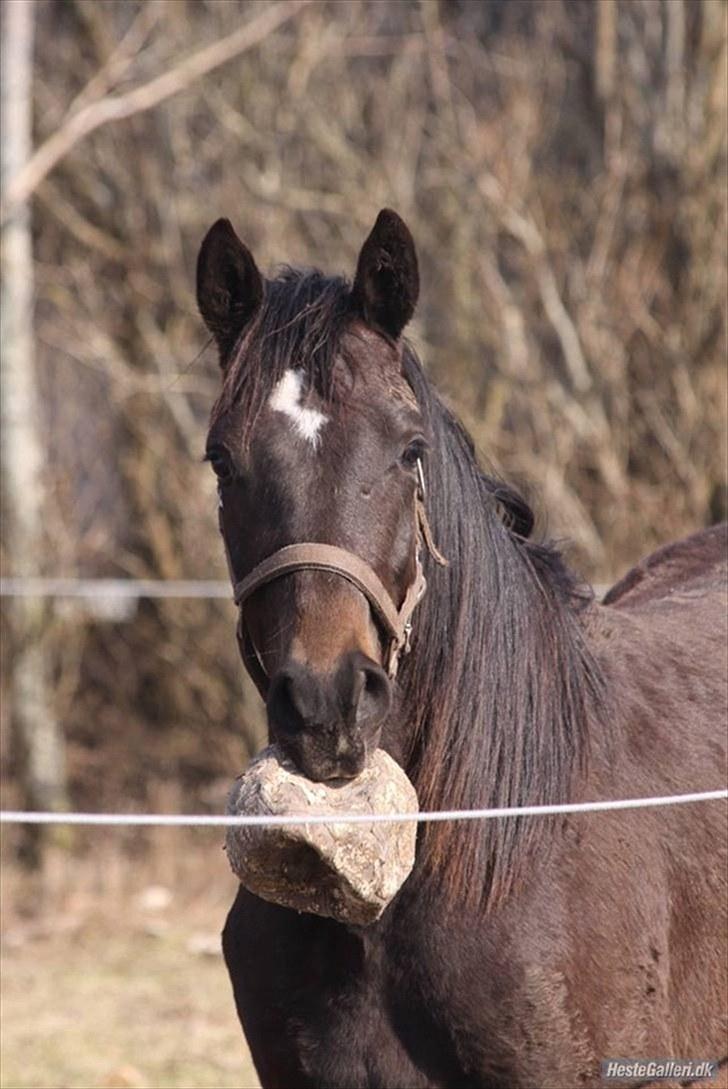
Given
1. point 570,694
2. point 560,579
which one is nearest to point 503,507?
point 560,579

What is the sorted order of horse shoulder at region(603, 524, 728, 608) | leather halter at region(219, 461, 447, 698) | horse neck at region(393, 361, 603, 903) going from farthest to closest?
horse shoulder at region(603, 524, 728, 608), horse neck at region(393, 361, 603, 903), leather halter at region(219, 461, 447, 698)

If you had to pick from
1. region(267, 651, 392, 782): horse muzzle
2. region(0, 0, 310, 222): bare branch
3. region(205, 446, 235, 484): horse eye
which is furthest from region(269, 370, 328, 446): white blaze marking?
region(0, 0, 310, 222): bare branch

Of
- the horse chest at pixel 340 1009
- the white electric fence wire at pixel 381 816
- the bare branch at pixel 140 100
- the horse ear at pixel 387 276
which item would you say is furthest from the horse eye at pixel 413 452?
the bare branch at pixel 140 100

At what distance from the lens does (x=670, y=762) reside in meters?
3.42

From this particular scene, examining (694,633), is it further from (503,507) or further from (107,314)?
(107,314)

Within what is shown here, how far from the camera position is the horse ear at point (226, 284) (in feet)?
10.3

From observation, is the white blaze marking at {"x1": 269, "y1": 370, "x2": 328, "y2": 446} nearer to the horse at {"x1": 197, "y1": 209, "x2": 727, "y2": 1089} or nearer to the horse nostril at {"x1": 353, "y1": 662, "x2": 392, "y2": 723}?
the horse at {"x1": 197, "y1": 209, "x2": 727, "y2": 1089}

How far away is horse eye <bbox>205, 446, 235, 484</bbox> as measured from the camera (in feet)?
9.71

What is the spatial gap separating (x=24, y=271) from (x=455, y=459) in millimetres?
5479

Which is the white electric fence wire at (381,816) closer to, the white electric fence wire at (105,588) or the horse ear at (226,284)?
the horse ear at (226,284)

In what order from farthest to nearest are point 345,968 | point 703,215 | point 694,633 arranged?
point 703,215
point 694,633
point 345,968

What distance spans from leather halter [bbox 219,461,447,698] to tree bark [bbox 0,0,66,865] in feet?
17.8

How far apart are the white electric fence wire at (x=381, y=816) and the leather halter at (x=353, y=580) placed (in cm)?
27

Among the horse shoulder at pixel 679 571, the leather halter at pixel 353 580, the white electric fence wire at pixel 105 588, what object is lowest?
the leather halter at pixel 353 580
